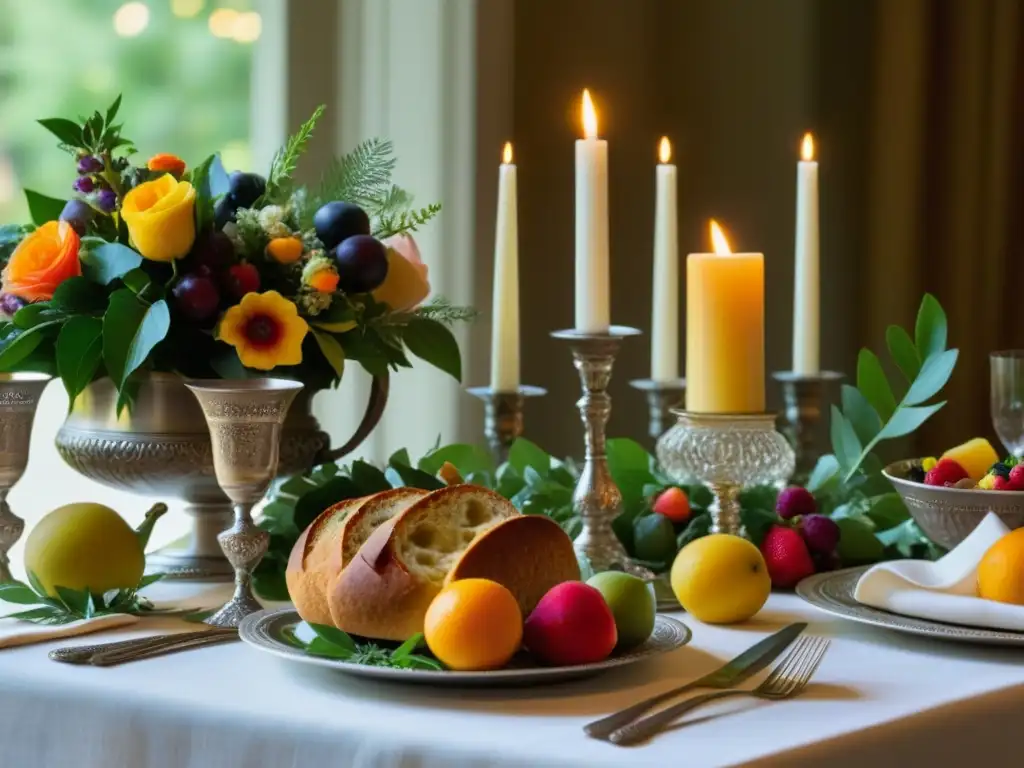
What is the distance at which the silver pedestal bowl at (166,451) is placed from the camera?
127 centimetres

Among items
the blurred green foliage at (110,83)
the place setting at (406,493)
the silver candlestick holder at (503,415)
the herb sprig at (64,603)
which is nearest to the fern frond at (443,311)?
the place setting at (406,493)

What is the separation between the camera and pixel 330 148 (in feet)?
7.11

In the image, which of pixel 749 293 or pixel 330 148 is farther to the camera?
pixel 330 148

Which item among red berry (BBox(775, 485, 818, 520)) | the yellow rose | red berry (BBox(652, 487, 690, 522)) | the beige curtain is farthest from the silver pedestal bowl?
the beige curtain

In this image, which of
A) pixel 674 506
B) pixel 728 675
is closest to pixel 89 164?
pixel 674 506

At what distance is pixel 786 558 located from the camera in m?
1.27

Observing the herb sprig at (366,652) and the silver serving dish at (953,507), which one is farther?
the silver serving dish at (953,507)

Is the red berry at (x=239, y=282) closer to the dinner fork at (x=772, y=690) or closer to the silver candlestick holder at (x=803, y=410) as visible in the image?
the dinner fork at (x=772, y=690)

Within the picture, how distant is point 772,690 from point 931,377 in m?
0.69

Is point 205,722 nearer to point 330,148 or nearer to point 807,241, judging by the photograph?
point 807,241

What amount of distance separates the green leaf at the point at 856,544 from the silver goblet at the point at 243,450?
20.7 inches

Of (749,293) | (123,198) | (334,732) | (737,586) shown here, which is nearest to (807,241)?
(749,293)

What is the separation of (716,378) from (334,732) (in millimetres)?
546

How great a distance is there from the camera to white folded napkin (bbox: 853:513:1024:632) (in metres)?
1.04
